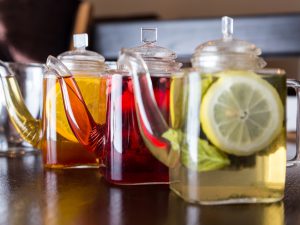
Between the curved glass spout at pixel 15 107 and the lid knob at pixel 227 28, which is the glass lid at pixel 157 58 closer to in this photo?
the lid knob at pixel 227 28

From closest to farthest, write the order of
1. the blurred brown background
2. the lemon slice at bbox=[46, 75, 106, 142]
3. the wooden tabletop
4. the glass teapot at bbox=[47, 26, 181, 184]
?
the wooden tabletop → the glass teapot at bbox=[47, 26, 181, 184] → the lemon slice at bbox=[46, 75, 106, 142] → the blurred brown background

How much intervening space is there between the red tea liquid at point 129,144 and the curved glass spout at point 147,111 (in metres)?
0.06

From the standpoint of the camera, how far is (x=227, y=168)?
0.44m

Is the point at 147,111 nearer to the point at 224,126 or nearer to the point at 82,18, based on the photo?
the point at 224,126

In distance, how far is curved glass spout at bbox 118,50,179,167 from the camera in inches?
18.0

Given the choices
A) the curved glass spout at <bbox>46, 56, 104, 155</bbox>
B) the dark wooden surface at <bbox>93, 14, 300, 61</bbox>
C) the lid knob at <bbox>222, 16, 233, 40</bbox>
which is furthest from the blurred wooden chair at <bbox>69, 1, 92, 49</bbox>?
the lid knob at <bbox>222, 16, 233, 40</bbox>

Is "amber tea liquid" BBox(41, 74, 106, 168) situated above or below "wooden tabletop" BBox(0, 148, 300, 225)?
above

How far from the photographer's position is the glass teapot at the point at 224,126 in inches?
17.2

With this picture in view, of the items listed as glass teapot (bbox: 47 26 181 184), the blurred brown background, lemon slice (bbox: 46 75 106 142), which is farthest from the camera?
the blurred brown background

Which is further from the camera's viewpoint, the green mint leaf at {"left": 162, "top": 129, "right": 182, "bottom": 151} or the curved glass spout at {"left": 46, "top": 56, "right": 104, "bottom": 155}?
the curved glass spout at {"left": 46, "top": 56, "right": 104, "bottom": 155}

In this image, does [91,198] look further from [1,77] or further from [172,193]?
[1,77]

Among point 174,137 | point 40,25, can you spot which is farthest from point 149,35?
point 40,25

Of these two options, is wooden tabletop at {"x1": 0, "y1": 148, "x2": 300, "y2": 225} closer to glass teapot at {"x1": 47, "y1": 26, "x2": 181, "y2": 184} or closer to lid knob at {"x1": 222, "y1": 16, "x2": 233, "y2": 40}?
glass teapot at {"x1": 47, "y1": 26, "x2": 181, "y2": 184}

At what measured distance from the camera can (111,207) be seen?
44cm
